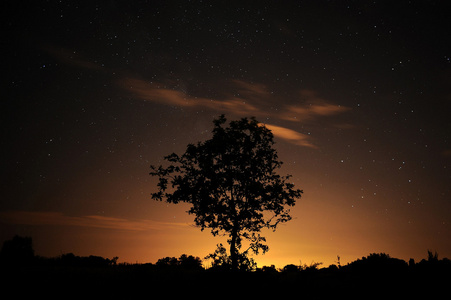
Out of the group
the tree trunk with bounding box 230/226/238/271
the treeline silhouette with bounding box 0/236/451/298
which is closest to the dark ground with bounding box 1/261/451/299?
the treeline silhouette with bounding box 0/236/451/298

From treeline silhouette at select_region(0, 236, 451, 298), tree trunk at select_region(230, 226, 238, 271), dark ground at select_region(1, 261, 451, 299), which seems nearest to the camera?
dark ground at select_region(1, 261, 451, 299)

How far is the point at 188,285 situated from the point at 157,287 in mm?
1013

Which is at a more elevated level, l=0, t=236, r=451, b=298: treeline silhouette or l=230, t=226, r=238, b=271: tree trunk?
l=230, t=226, r=238, b=271: tree trunk

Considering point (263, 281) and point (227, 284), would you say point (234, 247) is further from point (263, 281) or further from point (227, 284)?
point (227, 284)

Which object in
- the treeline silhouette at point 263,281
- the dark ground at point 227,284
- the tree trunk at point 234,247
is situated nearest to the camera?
the dark ground at point 227,284

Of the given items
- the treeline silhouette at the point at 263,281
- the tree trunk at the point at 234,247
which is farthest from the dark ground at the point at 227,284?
the tree trunk at the point at 234,247

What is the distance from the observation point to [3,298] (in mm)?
9398

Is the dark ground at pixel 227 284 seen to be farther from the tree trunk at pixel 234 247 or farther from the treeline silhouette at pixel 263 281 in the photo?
the tree trunk at pixel 234 247

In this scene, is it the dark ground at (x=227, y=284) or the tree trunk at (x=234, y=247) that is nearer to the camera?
the dark ground at (x=227, y=284)

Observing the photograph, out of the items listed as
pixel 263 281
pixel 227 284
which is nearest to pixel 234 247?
pixel 263 281

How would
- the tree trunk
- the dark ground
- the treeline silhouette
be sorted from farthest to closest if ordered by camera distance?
1. the tree trunk
2. the treeline silhouette
3. the dark ground

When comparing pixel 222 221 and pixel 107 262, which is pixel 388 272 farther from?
pixel 107 262

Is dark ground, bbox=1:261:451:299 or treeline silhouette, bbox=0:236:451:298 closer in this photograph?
dark ground, bbox=1:261:451:299

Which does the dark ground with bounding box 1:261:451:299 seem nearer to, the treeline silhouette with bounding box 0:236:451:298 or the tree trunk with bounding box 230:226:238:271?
the treeline silhouette with bounding box 0:236:451:298
